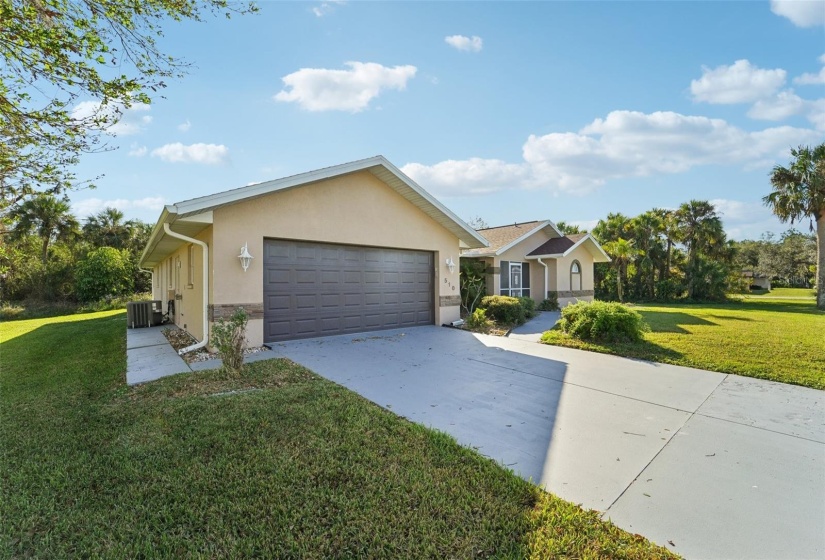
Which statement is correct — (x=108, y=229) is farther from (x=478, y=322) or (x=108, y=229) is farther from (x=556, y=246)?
(x=556, y=246)

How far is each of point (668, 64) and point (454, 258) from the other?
739 centimetres

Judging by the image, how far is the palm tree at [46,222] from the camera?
79.1ft

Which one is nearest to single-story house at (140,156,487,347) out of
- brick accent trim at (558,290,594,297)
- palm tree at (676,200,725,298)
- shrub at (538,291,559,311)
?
shrub at (538,291,559,311)

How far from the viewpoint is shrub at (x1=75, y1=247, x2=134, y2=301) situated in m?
23.6

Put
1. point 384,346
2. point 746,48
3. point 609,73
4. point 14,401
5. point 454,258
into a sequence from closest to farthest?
point 14,401 → point 746,48 → point 384,346 → point 609,73 → point 454,258

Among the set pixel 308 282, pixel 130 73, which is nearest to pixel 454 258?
pixel 308 282

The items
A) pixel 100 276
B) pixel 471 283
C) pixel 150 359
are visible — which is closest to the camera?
pixel 150 359

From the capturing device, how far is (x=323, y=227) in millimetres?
9367

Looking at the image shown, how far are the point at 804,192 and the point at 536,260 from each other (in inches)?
605

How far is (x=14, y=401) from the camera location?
529 centimetres

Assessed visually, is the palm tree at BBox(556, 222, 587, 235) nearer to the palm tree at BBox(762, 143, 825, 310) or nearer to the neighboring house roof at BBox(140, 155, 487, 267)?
the palm tree at BBox(762, 143, 825, 310)

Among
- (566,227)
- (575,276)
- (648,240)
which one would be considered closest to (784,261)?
(648,240)

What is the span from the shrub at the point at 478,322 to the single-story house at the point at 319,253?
25.3 inches

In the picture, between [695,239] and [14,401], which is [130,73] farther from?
[695,239]
